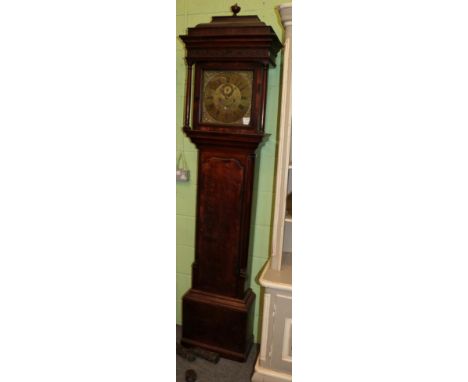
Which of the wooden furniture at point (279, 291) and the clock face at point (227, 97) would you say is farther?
the clock face at point (227, 97)

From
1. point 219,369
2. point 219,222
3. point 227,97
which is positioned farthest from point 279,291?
point 227,97

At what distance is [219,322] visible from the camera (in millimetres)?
2074

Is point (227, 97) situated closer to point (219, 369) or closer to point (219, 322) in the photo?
point (219, 322)

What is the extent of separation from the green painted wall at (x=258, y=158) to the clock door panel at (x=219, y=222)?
21 cm

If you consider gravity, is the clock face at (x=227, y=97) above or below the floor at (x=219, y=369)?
above

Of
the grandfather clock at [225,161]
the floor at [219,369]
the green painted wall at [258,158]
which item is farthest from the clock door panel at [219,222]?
the floor at [219,369]

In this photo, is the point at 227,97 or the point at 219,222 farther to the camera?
the point at 219,222

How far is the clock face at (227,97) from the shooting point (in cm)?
182

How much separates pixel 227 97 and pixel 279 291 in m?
1.09

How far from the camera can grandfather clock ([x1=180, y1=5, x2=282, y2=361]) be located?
1.77 m

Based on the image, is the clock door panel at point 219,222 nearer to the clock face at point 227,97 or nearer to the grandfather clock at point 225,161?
the grandfather clock at point 225,161
